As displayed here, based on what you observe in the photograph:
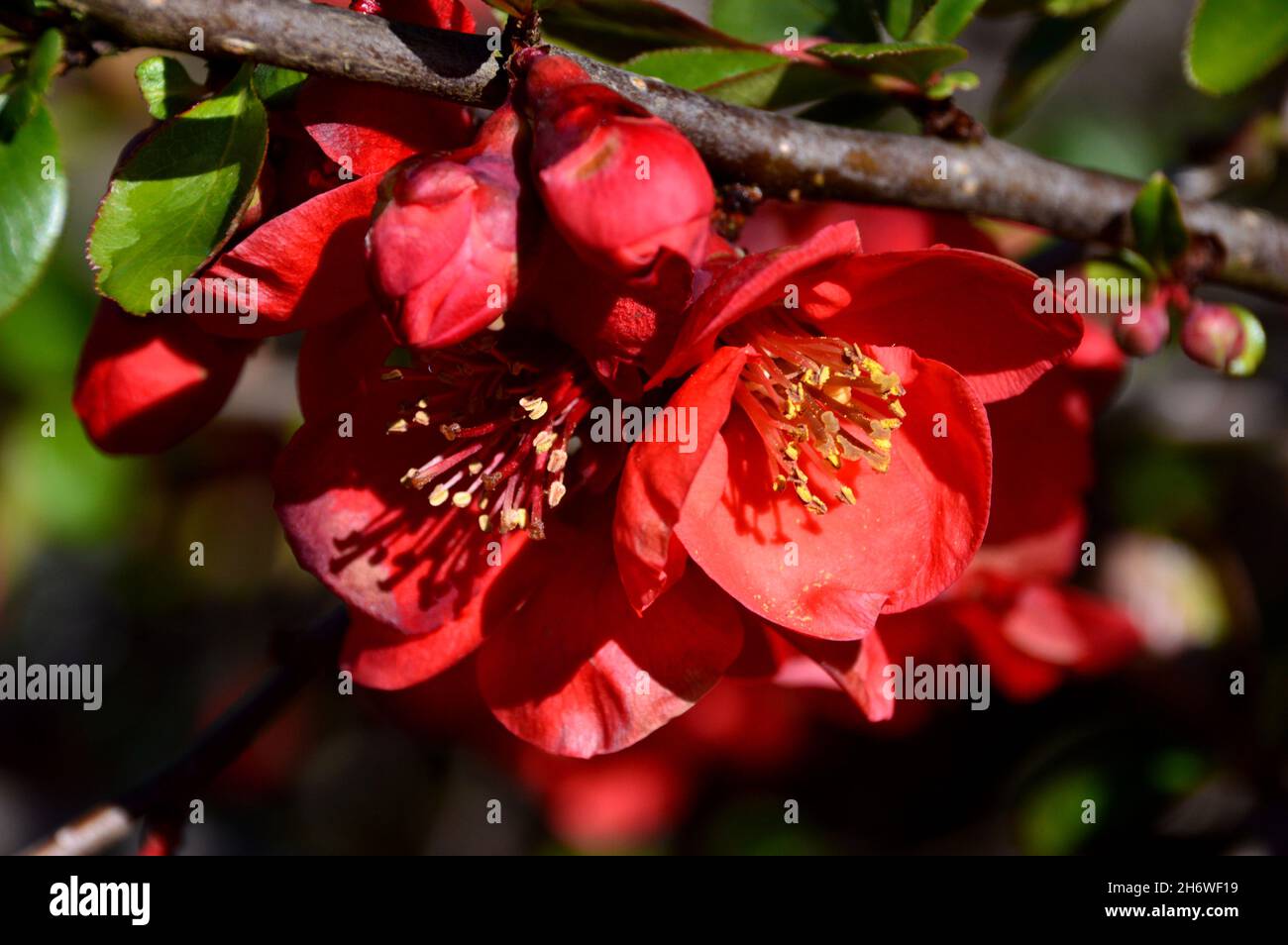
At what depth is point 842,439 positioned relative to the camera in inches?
39.4

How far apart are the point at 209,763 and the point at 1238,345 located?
43.2 inches

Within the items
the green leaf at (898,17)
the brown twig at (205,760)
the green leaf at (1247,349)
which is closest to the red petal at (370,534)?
the brown twig at (205,760)

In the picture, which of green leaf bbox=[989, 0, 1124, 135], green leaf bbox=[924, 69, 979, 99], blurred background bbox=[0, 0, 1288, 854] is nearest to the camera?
green leaf bbox=[924, 69, 979, 99]

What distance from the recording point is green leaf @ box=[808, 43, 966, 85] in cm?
97

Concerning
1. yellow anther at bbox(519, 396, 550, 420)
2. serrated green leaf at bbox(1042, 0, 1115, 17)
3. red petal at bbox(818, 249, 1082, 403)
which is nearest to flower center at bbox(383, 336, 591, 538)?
yellow anther at bbox(519, 396, 550, 420)

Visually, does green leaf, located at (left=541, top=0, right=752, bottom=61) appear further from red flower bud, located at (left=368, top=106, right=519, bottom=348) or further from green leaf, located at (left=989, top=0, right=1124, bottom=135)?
green leaf, located at (left=989, top=0, right=1124, bottom=135)

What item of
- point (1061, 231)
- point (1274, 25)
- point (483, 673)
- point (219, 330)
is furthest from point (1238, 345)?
point (219, 330)

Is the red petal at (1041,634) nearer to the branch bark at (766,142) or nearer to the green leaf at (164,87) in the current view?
the branch bark at (766,142)

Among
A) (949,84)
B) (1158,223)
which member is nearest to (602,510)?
(949,84)

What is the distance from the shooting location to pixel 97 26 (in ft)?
2.67

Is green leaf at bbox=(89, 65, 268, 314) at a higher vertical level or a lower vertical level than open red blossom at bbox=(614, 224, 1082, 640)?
higher

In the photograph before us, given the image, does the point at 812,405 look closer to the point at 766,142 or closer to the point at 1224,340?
the point at 766,142

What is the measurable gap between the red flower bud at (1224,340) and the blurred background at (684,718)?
57 cm
